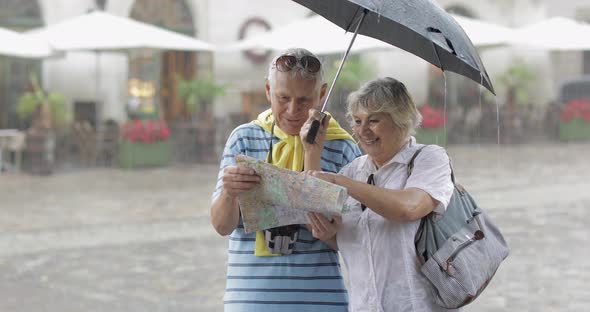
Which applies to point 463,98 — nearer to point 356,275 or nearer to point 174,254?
point 174,254

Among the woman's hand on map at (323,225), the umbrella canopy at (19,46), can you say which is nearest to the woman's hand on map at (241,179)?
the woman's hand on map at (323,225)

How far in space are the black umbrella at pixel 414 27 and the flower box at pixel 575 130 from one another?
62.4 feet

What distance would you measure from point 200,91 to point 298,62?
15703 millimetres

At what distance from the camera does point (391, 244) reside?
249cm

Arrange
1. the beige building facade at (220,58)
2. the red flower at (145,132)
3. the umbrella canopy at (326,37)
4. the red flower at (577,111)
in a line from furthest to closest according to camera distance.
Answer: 1. the red flower at (577,111)
2. the beige building facade at (220,58)
3. the red flower at (145,132)
4. the umbrella canopy at (326,37)

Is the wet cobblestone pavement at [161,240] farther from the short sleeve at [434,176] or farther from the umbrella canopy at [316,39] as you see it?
the umbrella canopy at [316,39]

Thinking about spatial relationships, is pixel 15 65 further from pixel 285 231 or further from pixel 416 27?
pixel 416 27

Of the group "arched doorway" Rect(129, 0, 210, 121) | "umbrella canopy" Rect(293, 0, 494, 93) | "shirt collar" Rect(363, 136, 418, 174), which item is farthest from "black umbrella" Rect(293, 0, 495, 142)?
"arched doorway" Rect(129, 0, 210, 121)

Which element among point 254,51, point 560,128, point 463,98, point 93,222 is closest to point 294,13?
point 254,51

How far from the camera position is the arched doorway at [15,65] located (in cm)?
1811

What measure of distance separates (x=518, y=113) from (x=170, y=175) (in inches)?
389

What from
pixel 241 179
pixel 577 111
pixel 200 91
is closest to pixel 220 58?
pixel 200 91

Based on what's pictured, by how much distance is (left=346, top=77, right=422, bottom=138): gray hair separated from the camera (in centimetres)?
250

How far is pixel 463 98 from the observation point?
2234 centimetres
